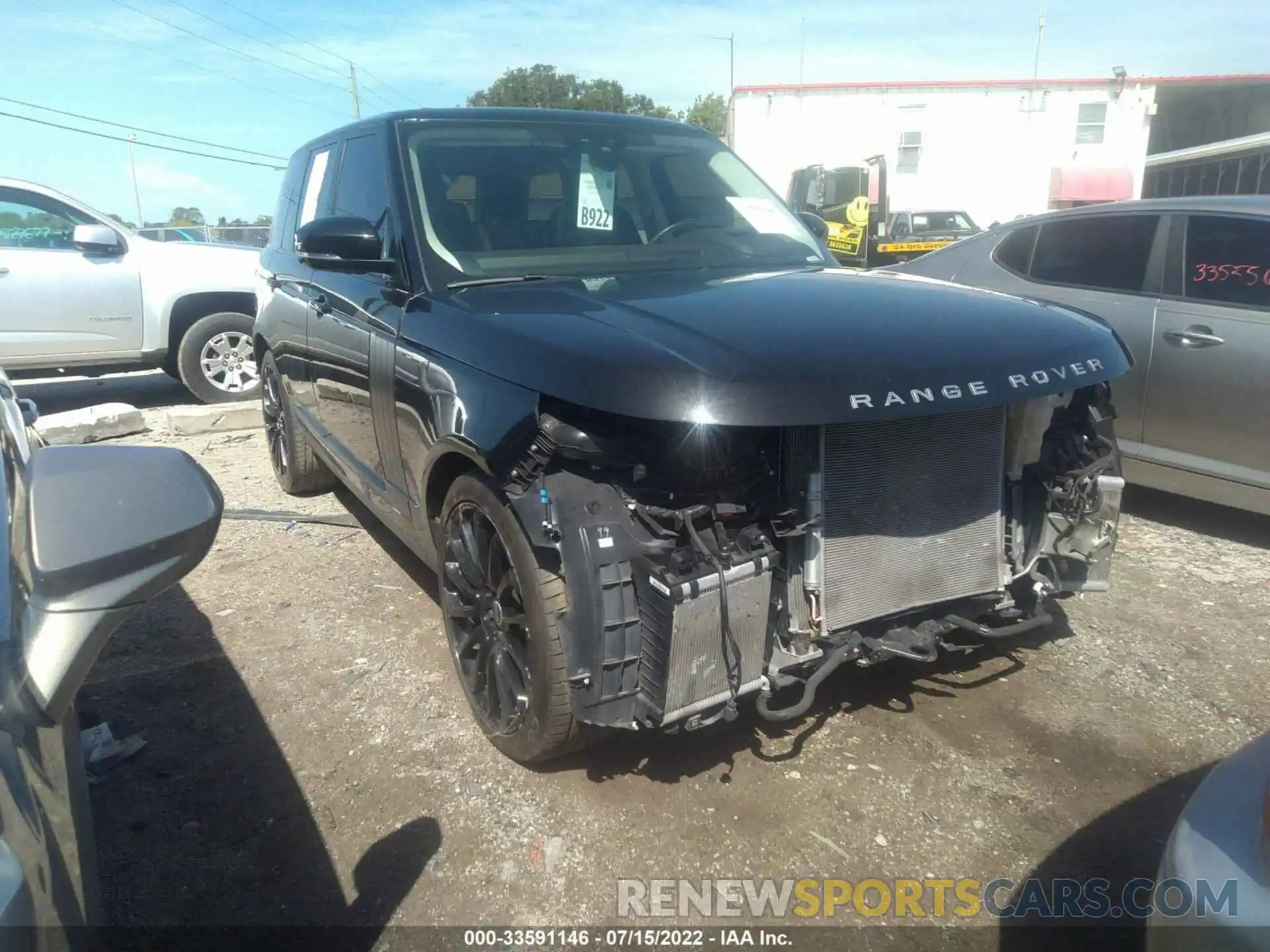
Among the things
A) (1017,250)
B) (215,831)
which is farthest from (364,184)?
(1017,250)

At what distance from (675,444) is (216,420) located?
6158 mm

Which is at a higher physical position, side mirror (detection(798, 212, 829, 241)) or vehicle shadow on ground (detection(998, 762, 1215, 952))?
side mirror (detection(798, 212, 829, 241))

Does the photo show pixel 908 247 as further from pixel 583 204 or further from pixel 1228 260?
pixel 583 204

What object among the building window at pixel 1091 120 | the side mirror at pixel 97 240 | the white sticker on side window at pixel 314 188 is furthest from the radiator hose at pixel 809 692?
the building window at pixel 1091 120

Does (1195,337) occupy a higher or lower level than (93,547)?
lower

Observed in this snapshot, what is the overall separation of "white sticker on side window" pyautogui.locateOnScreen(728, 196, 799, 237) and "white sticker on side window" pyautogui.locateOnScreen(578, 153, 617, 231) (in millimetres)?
569

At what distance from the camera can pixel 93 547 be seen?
1.35 metres

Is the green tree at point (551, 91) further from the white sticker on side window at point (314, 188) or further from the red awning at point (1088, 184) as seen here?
the white sticker on side window at point (314, 188)

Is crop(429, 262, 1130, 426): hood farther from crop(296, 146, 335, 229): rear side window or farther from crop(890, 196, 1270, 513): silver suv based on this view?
crop(890, 196, 1270, 513): silver suv

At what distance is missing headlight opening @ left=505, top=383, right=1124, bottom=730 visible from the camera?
7.93ft

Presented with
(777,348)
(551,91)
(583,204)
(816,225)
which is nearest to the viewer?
(777,348)

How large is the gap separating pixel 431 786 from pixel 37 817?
1712mm

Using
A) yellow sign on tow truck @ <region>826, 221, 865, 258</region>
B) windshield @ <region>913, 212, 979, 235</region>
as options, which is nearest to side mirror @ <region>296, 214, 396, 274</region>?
yellow sign on tow truck @ <region>826, 221, 865, 258</region>

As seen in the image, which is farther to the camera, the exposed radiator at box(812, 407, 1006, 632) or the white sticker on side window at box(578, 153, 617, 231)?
the white sticker on side window at box(578, 153, 617, 231)
